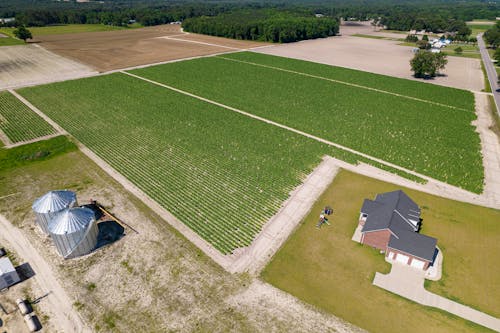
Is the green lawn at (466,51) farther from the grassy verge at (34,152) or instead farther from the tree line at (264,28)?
the grassy verge at (34,152)

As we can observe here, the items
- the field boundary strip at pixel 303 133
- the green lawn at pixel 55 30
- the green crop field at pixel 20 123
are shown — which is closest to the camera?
the field boundary strip at pixel 303 133

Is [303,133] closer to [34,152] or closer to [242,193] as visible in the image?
[242,193]

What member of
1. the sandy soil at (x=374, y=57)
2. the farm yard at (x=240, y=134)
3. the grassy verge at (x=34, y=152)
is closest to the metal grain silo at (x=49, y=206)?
the farm yard at (x=240, y=134)

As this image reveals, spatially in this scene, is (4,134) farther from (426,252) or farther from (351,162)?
(426,252)

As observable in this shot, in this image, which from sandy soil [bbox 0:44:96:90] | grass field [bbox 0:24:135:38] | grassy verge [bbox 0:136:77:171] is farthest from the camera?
grass field [bbox 0:24:135:38]

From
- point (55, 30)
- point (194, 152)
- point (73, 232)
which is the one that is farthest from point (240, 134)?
point (55, 30)

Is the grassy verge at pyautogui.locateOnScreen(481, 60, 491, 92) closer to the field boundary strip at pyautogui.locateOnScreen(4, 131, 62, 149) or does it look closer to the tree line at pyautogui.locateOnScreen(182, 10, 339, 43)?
the tree line at pyautogui.locateOnScreen(182, 10, 339, 43)

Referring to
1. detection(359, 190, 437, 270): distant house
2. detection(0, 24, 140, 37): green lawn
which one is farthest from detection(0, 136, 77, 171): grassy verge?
detection(0, 24, 140, 37): green lawn

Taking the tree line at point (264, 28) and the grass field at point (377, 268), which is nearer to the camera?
the grass field at point (377, 268)
